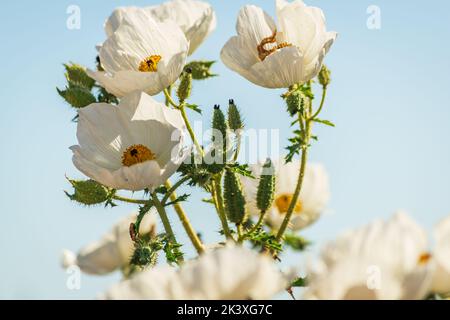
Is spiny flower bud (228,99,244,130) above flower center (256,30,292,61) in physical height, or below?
below

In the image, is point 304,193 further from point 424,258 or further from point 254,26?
point 424,258

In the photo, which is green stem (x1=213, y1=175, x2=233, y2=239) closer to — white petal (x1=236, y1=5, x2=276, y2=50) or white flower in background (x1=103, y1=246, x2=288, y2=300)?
white petal (x1=236, y1=5, x2=276, y2=50)

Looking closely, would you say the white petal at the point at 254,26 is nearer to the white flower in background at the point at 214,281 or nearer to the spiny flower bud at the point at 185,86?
the spiny flower bud at the point at 185,86

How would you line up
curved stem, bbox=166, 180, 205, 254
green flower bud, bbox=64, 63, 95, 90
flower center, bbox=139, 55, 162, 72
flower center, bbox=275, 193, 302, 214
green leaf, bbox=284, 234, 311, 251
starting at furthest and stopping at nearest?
flower center, bbox=275, 193, 302, 214
green leaf, bbox=284, 234, 311, 251
green flower bud, bbox=64, 63, 95, 90
flower center, bbox=139, 55, 162, 72
curved stem, bbox=166, 180, 205, 254

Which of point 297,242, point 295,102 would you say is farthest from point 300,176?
point 297,242

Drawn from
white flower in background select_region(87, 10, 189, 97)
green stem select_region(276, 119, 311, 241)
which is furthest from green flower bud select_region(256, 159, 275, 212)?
white flower in background select_region(87, 10, 189, 97)

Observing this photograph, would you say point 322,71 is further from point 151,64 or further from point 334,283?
point 334,283
